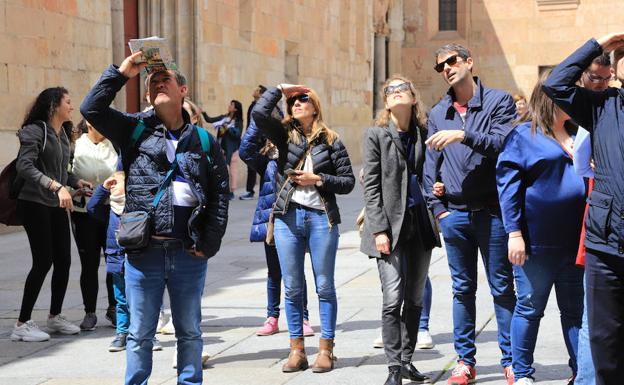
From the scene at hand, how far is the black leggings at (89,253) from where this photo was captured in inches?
324

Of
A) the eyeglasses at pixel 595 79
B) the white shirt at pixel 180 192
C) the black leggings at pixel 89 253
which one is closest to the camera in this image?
the white shirt at pixel 180 192

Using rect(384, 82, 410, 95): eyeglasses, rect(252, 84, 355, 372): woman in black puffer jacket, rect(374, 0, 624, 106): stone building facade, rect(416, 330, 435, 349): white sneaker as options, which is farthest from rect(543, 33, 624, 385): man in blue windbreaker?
rect(374, 0, 624, 106): stone building facade

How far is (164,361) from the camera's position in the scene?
7.07 m

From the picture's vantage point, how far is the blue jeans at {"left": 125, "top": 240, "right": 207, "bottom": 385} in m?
5.27

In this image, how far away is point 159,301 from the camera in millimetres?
5359

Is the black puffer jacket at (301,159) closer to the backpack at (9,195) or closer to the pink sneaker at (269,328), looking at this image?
the pink sneaker at (269,328)

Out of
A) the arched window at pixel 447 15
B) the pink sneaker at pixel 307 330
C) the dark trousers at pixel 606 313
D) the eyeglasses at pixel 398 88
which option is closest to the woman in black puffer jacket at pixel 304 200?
the eyeglasses at pixel 398 88

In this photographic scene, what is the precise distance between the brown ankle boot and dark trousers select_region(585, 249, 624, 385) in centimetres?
243

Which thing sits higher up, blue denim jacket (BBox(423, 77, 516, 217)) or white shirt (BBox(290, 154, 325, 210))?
blue denim jacket (BBox(423, 77, 516, 217))

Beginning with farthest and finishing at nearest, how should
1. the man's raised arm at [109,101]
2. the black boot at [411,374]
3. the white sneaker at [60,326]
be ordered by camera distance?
the white sneaker at [60,326], the black boot at [411,374], the man's raised arm at [109,101]

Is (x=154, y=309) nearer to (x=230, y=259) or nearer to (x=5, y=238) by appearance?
(x=230, y=259)

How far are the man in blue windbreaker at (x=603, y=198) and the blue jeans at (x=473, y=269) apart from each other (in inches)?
60.6

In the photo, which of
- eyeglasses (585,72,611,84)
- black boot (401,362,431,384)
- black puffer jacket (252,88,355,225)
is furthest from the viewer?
black puffer jacket (252,88,355,225)

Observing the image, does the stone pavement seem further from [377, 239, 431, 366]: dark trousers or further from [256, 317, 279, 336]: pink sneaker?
[377, 239, 431, 366]: dark trousers
